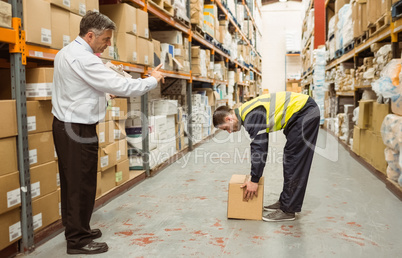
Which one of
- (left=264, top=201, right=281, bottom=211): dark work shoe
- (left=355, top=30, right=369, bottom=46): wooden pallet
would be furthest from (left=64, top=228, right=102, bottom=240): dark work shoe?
(left=355, top=30, right=369, bottom=46): wooden pallet

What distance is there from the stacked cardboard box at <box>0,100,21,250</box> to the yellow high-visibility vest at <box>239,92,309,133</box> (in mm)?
1644

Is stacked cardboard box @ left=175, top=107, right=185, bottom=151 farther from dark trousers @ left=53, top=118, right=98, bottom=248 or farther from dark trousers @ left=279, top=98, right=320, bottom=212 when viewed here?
dark trousers @ left=53, top=118, right=98, bottom=248

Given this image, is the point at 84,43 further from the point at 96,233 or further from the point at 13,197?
the point at 96,233

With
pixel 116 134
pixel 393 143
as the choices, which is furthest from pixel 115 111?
pixel 393 143

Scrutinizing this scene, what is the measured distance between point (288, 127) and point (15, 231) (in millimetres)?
2167

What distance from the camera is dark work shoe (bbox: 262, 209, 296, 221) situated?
296cm

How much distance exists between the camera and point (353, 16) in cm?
553

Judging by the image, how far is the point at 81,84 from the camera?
7.44 feet

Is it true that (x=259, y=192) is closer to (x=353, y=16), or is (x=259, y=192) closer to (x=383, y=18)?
(x=383, y=18)

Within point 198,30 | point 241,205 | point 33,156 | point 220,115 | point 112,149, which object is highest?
point 198,30

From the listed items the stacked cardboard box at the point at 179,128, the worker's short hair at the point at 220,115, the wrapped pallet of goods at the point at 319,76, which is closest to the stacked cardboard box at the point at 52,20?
the worker's short hair at the point at 220,115

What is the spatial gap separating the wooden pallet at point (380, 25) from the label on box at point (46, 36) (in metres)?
3.55

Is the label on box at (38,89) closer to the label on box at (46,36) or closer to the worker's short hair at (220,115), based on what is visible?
the label on box at (46,36)

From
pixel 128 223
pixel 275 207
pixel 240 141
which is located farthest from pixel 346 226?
pixel 240 141
